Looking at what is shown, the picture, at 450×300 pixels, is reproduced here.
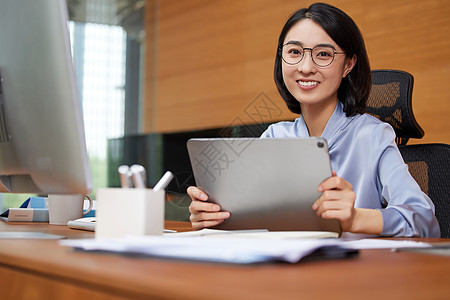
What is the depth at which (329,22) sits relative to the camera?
152cm

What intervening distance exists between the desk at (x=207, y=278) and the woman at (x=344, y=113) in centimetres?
65

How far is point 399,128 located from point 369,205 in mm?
310

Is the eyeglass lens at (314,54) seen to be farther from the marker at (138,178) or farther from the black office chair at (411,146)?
the marker at (138,178)

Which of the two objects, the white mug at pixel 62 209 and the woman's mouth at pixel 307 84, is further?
the woman's mouth at pixel 307 84

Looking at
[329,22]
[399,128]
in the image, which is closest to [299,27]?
[329,22]

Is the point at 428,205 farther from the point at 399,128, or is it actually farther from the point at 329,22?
the point at 329,22

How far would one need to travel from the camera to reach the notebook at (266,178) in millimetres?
927

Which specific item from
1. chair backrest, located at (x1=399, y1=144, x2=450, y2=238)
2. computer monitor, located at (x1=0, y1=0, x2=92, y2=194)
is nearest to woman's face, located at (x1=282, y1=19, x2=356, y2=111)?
chair backrest, located at (x1=399, y1=144, x2=450, y2=238)

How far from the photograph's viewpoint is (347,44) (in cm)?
154

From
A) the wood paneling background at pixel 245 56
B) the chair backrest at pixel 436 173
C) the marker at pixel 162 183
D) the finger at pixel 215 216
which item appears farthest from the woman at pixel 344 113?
the wood paneling background at pixel 245 56

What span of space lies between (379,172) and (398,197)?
0.48ft

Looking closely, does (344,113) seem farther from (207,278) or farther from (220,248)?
(207,278)

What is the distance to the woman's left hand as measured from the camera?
3.05ft

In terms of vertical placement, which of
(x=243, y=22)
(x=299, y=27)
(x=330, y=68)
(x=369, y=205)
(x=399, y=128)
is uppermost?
(x=243, y=22)
